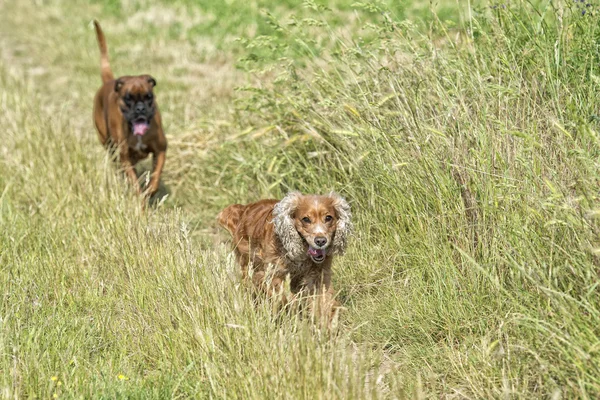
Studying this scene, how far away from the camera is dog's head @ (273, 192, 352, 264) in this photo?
4973 millimetres

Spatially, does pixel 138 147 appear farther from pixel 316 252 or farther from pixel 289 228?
pixel 316 252

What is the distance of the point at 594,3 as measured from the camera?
4852 mm

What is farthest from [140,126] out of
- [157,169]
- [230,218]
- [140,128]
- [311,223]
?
[311,223]

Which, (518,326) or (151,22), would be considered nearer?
(518,326)

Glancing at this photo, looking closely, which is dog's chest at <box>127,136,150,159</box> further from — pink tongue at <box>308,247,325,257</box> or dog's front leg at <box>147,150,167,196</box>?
pink tongue at <box>308,247,325,257</box>

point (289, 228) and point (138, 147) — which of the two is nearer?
point (289, 228)

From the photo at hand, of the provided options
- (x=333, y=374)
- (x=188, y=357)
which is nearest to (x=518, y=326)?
(x=333, y=374)

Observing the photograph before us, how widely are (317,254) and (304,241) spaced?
169 mm

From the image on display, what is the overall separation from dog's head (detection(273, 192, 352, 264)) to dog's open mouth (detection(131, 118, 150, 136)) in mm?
3000

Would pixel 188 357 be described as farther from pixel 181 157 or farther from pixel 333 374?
pixel 181 157

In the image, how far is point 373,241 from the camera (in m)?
5.48

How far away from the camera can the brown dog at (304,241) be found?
4.96 meters

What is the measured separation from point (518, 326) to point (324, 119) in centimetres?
239

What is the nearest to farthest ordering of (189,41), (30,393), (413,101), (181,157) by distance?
(30,393), (413,101), (181,157), (189,41)
